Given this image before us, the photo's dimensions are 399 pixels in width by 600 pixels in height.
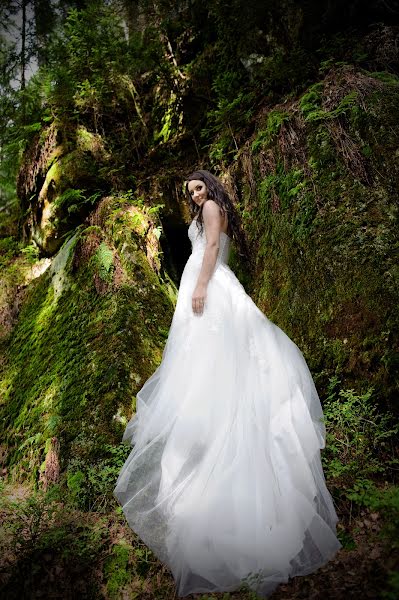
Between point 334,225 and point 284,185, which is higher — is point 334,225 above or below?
below

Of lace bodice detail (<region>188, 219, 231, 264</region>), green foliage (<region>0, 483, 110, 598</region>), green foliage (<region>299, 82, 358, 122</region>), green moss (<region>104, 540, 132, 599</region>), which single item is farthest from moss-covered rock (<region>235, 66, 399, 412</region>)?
green foliage (<region>0, 483, 110, 598</region>)

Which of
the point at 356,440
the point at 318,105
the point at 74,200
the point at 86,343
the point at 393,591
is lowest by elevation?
the point at 356,440

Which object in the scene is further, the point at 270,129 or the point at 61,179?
the point at 61,179

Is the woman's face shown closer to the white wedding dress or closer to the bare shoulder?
the bare shoulder

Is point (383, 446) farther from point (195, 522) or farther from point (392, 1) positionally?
point (392, 1)

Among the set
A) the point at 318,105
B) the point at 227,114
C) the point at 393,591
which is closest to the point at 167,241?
the point at 227,114

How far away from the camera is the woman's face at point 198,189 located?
12.8ft

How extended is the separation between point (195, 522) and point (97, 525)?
1.24 meters

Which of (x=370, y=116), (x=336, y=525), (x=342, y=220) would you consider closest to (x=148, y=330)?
(x=342, y=220)

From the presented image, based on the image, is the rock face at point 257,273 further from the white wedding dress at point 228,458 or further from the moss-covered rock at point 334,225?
the white wedding dress at point 228,458

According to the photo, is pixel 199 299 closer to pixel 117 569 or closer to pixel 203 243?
pixel 203 243

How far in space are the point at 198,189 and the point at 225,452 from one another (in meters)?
2.50

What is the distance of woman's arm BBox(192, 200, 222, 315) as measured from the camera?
11.2ft

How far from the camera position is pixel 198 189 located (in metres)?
3.90
